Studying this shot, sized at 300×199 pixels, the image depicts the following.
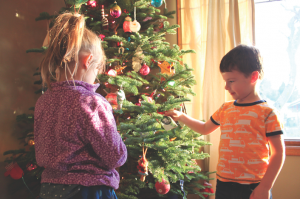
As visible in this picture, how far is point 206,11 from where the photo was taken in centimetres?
199

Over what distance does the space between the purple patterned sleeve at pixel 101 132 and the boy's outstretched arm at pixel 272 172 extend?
61 centimetres

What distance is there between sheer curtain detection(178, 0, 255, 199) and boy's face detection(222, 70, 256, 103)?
79cm

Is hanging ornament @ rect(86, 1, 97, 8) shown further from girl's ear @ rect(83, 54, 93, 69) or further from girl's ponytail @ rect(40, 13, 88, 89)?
girl's ear @ rect(83, 54, 93, 69)

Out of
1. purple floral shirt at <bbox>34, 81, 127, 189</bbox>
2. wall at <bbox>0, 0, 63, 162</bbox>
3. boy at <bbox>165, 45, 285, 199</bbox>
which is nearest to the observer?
purple floral shirt at <bbox>34, 81, 127, 189</bbox>

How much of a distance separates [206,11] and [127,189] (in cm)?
166

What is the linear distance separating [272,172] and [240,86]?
16.2 inches

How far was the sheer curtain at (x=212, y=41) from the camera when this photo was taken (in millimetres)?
1844

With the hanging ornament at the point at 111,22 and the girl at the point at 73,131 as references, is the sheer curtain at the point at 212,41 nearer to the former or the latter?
the hanging ornament at the point at 111,22

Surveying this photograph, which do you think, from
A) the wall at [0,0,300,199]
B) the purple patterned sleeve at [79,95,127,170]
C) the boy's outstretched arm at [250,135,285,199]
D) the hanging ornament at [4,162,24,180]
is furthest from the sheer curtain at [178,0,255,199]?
the hanging ornament at [4,162,24,180]

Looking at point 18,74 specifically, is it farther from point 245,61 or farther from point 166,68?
point 245,61

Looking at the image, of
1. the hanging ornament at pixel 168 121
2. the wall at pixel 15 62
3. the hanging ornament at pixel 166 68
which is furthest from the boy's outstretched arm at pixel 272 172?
the wall at pixel 15 62

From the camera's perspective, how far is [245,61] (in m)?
1.06

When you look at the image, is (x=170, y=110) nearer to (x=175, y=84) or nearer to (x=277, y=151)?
(x=175, y=84)

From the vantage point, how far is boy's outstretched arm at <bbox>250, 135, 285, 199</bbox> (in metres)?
0.92
